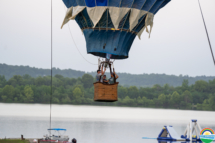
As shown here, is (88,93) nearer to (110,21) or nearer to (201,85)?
(201,85)

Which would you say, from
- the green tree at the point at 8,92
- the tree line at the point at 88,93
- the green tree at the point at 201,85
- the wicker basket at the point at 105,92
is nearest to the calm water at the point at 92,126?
the tree line at the point at 88,93

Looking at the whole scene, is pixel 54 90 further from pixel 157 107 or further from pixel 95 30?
pixel 95 30

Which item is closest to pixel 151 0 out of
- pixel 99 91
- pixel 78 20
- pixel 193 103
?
pixel 78 20

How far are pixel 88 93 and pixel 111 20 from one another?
51658mm

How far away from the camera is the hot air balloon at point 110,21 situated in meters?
10.0

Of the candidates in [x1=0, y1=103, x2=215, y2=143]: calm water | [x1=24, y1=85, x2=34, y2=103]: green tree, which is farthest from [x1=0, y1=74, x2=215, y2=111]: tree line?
[x1=0, y1=103, x2=215, y2=143]: calm water

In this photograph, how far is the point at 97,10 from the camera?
396 inches

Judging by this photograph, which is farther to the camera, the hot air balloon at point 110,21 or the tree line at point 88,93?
the tree line at point 88,93

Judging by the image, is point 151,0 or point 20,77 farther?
point 20,77

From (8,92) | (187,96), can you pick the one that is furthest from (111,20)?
(187,96)

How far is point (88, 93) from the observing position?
202 feet

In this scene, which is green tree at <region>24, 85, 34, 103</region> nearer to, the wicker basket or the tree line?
the tree line

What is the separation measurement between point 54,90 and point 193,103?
2633 cm

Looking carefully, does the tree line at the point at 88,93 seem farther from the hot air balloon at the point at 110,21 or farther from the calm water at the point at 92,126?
the hot air balloon at the point at 110,21
